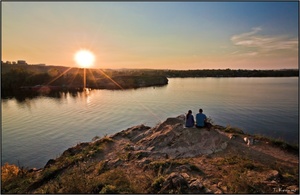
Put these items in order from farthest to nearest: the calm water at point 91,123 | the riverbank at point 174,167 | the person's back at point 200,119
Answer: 1. the calm water at point 91,123
2. the person's back at point 200,119
3. the riverbank at point 174,167

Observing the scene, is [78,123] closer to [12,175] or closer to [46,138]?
[46,138]

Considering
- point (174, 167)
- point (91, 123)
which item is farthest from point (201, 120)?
point (91, 123)

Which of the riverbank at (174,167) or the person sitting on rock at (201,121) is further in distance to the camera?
the person sitting on rock at (201,121)

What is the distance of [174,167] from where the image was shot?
11.4 metres

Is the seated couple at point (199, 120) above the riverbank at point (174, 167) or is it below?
above

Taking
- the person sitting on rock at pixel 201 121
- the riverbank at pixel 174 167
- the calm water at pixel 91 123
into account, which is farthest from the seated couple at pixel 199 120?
the calm water at pixel 91 123

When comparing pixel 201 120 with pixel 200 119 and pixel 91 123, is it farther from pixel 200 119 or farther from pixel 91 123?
pixel 91 123

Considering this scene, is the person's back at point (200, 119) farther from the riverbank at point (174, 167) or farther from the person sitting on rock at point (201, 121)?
the riverbank at point (174, 167)

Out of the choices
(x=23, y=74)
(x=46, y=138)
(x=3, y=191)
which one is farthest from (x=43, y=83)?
(x=3, y=191)

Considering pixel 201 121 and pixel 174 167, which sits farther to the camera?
pixel 201 121

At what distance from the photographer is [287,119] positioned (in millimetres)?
27844

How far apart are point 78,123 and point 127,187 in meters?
24.5

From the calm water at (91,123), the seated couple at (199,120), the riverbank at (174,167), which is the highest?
the seated couple at (199,120)

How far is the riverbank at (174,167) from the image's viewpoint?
8.58 metres
